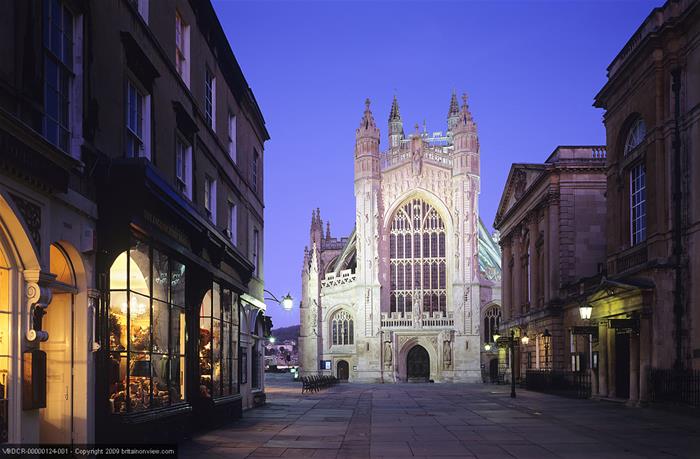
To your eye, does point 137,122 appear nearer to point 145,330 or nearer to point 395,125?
point 145,330

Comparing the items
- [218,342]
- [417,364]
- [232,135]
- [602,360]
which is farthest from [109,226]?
[417,364]

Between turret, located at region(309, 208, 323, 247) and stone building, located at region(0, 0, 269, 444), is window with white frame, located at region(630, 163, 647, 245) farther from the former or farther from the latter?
turret, located at region(309, 208, 323, 247)

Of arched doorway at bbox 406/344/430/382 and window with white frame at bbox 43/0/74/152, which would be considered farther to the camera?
arched doorway at bbox 406/344/430/382

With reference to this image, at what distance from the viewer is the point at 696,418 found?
2366 centimetres

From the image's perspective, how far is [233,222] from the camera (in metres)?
26.2

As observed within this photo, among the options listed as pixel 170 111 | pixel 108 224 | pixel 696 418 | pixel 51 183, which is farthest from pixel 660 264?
pixel 51 183

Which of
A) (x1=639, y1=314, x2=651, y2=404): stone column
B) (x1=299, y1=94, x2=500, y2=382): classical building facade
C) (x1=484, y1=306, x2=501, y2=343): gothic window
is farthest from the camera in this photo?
(x1=484, y1=306, x2=501, y2=343): gothic window

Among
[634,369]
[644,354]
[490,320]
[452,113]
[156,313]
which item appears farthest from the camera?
[452,113]

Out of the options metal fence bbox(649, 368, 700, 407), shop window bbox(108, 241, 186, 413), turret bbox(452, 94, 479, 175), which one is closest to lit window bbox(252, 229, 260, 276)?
metal fence bbox(649, 368, 700, 407)

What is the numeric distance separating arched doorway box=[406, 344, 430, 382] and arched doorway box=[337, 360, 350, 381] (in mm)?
6751

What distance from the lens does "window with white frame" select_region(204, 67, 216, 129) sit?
21484mm

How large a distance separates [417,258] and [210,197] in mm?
62724

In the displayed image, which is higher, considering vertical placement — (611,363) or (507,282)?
(507,282)

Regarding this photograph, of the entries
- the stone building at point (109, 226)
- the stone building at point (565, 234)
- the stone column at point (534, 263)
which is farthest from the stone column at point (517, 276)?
the stone building at point (109, 226)
